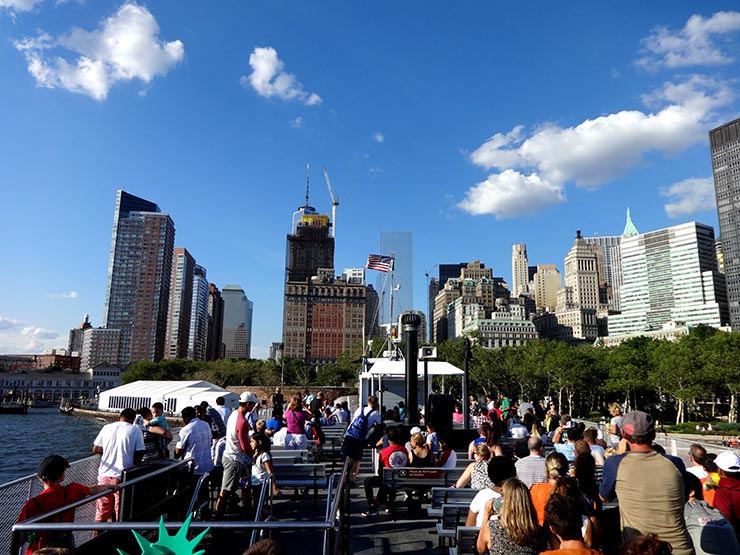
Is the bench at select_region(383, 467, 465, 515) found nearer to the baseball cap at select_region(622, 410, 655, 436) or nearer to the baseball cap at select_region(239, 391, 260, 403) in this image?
the baseball cap at select_region(239, 391, 260, 403)

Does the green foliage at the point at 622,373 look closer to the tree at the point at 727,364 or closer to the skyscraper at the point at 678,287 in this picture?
the tree at the point at 727,364

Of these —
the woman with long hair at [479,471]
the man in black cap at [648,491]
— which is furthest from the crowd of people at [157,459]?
the man in black cap at [648,491]

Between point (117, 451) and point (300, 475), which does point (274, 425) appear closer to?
point (300, 475)

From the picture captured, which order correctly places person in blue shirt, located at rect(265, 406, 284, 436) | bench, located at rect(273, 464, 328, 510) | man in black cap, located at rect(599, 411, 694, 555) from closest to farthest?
man in black cap, located at rect(599, 411, 694, 555), bench, located at rect(273, 464, 328, 510), person in blue shirt, located at rect(265, 406, 284, 436)

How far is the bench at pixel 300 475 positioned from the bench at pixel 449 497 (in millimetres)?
2474

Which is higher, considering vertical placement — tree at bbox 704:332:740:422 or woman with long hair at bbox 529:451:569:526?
tree at bbox 704:332:740:422

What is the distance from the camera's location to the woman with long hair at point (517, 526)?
385cm

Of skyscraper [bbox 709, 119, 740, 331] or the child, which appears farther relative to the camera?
skyscraper [bbox 709, 119, 740, 331]

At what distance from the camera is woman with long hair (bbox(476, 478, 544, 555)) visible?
3848 millimetres

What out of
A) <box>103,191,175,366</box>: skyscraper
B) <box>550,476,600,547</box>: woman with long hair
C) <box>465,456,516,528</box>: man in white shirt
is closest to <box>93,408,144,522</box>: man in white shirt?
<box>465,456,516,528</box>: man in white shirt

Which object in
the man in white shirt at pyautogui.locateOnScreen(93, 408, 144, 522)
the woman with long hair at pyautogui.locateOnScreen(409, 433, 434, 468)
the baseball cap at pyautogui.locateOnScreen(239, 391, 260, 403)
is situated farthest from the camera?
the baseball cap at pyautogui.locateOnScreen(239, 391, 260, 403)

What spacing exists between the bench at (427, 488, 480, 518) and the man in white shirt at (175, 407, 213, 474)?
3635 mm

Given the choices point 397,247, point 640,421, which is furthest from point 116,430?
point 397,247

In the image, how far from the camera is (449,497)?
7.03 meters
